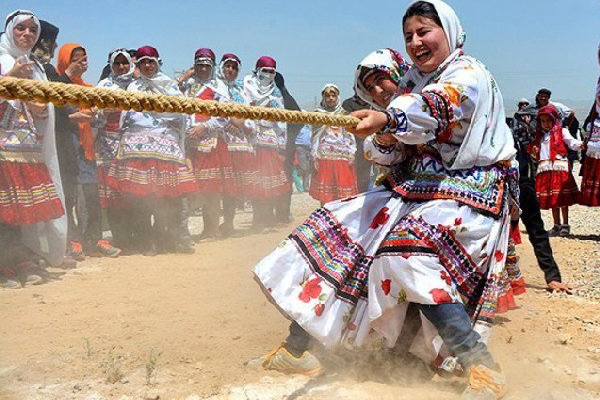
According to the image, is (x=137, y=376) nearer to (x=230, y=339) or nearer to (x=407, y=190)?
(x=230, y=339)

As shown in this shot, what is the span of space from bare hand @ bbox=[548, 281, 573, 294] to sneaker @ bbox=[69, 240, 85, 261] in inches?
178

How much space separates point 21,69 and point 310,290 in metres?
3.01

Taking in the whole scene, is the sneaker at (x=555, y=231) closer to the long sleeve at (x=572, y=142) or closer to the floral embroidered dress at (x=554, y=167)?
the floral embroidered dress at (x=554, y=167)

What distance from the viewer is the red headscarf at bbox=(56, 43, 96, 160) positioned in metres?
6.46

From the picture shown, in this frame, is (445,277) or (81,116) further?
(81,116)

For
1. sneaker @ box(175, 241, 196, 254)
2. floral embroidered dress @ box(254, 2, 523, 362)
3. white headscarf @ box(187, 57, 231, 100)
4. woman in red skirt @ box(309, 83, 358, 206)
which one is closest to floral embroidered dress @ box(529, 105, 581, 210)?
woman in red skirt @ box(309, 83, 358, 206)

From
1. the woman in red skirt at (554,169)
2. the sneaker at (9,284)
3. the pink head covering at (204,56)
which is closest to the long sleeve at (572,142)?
the woman in red skirt at (554,169)

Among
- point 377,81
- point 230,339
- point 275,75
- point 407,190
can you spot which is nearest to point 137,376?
point 230,339

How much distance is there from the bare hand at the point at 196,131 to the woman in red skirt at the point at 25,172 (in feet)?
8.27

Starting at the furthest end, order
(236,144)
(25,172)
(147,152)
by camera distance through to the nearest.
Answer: (236,144) < (147,152) < (25,172)

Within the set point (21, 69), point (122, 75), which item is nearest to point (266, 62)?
point (122, 75)

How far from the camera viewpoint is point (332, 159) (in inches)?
372

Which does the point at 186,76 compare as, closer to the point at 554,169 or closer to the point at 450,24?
the point at 554,169

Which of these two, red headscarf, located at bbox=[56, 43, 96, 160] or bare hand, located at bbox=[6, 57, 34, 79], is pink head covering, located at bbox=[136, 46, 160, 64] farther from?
bare hand, located at bbox=[6, 57, 34, 79]
